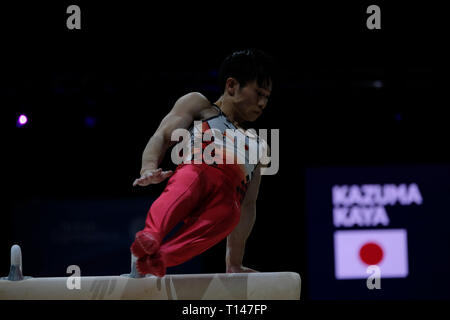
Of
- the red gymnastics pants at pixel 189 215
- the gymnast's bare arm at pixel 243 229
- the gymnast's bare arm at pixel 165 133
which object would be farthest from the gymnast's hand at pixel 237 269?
the gymnast's bare arm at pixel 165 133

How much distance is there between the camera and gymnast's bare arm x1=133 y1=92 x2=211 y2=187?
2.03 m

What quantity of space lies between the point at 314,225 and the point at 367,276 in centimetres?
65

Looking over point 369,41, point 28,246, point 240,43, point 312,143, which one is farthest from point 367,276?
point 28,246

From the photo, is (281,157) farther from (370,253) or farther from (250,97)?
(250,97)

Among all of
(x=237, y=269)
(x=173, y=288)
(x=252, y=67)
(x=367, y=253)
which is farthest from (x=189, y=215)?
(x=367, y=253)

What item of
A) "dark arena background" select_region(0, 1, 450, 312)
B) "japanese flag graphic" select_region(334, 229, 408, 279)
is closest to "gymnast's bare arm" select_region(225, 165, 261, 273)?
"dark arena background" select_region(0, 1, 450, 312)

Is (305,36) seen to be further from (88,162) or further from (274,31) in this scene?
(88,162)

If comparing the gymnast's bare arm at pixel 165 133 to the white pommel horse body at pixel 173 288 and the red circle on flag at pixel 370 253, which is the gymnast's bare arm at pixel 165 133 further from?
the red circle on flag at pixel 370 253

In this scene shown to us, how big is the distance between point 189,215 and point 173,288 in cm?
34

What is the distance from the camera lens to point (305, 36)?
387cm

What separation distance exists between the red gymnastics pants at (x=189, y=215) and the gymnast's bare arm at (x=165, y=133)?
10cm

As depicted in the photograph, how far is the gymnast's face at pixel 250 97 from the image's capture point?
2348 mm

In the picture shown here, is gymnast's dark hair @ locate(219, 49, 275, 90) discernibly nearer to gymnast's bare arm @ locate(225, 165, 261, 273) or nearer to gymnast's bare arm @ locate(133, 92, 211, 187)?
gymnast's bare arm @ locate(133, 92, 211, 187)

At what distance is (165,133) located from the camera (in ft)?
7.36
